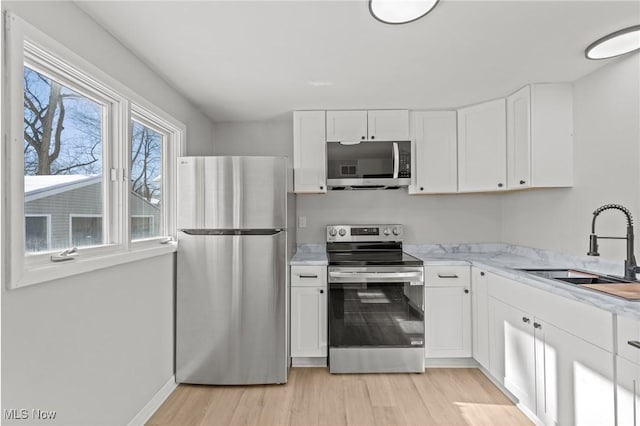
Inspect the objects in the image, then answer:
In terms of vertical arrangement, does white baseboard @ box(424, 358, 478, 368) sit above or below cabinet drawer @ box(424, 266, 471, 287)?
below

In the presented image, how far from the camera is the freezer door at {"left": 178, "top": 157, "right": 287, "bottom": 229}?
2463 mm

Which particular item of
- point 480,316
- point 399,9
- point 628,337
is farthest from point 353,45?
point 480,316

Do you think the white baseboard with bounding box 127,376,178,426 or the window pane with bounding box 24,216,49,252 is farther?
the white baseboard with bounding box 127,376,178,426

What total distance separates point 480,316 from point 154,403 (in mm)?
2416

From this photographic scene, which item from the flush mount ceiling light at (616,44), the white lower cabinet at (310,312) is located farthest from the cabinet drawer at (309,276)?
the flush mount ceiling light at (616,44)

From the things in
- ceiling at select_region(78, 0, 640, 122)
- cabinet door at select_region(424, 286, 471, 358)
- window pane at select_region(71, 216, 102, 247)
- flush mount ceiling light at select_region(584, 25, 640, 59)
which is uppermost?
ceiling at select_region(78, 0, 640, 122)

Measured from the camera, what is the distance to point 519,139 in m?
2.64

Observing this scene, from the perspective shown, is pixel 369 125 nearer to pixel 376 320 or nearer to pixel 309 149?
pixel 309 149

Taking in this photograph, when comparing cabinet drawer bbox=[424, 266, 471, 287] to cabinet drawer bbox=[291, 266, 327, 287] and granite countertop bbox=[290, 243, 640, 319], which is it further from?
cabinet drawer bbox=[291, 266, 327, 287]

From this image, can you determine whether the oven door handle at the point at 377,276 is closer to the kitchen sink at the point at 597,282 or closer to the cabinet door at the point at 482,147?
the kitchen sink at the point at 597,282

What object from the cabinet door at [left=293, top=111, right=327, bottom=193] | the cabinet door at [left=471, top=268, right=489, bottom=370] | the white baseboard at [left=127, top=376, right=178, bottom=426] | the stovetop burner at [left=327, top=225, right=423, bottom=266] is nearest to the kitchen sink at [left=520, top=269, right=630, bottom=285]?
the cabinet door at [left=471, top=268, right=489, bottom=370]

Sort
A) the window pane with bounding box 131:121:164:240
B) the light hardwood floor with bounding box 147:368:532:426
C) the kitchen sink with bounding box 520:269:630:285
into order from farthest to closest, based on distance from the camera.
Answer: the window pane with bounding box 131:121:164:240
the light hardwood floor with bounding box 147:368:532:426
the kitchen sink with bounding box 520:269:630:285

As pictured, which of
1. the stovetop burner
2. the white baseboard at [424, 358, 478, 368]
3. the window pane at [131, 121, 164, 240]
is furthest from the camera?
the stovetop burner

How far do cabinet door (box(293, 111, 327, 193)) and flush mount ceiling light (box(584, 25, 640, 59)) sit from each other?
1.92 metres
